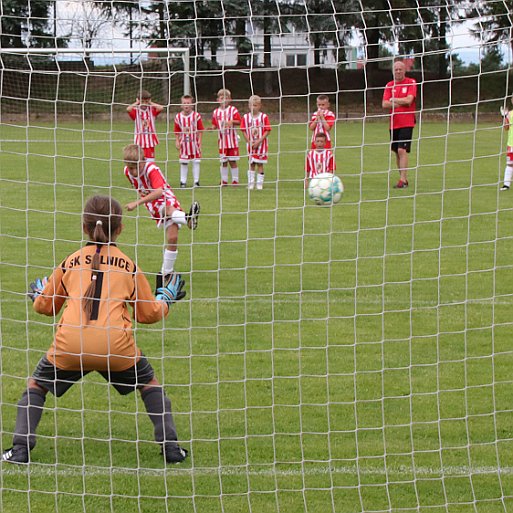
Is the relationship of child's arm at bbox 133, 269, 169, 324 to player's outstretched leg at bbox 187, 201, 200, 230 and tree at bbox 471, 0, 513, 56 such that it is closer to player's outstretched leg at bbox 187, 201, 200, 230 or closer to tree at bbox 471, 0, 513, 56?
tree at bbox 471, 0, 513, 56

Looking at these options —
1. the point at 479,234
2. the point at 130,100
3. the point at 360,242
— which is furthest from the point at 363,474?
the point at 130,100

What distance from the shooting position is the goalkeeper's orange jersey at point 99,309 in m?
4.32

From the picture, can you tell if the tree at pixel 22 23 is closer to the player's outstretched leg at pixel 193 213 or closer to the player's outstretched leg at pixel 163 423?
the player's outstretched leg at pixel 193 213

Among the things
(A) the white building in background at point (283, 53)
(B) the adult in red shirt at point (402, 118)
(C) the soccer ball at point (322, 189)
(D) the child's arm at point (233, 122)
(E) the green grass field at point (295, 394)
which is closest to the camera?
(E) the green grass field at point (295, 394)

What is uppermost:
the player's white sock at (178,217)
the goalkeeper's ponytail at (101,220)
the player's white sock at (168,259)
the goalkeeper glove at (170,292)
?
the goalkeeper's ponytail at (101,220)

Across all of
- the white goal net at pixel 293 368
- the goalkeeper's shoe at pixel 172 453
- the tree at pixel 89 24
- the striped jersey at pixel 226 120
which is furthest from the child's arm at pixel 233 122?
the goalkeeper's shoe at pixel 172 453

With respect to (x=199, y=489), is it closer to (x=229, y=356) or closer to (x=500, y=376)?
(x=229, y=356)

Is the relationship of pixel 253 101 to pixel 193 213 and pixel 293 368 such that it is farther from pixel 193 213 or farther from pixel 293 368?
pixel 293 368

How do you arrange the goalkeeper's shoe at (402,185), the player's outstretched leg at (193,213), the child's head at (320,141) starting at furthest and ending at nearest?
1. the goalkeeper's shoe at (402,185)
2. the child's head at (320,141)
3. the player's outstretched leg at (193,213)

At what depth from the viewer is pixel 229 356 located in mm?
6336

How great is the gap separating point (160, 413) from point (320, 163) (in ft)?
31.9

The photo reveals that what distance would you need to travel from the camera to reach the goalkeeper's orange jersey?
4.32 m

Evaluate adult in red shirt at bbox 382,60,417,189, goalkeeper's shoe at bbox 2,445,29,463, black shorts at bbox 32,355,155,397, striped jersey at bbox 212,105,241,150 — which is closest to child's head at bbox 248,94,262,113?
black shorts at bbox 32,355,155,397

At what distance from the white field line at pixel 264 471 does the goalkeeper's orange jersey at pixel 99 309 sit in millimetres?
508
